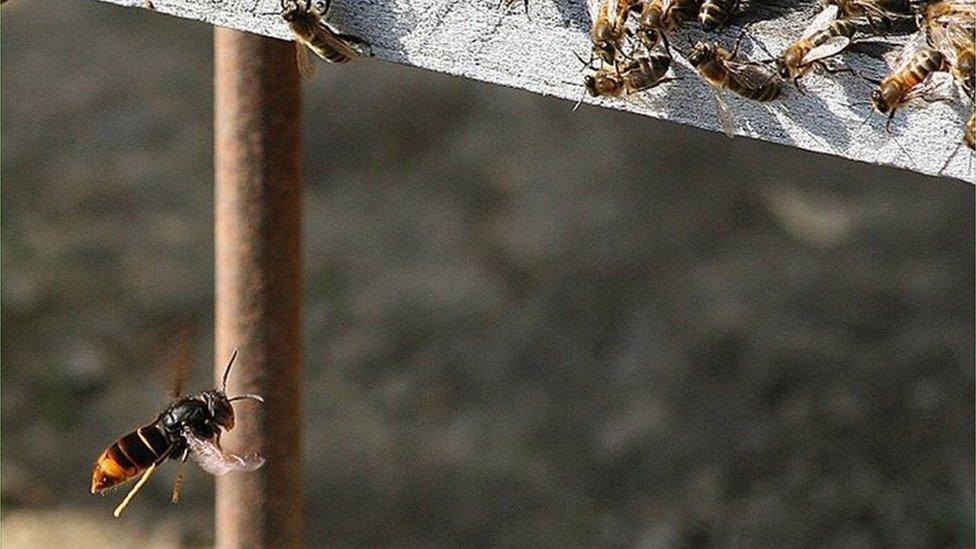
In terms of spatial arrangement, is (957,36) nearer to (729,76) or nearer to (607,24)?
(729,76)

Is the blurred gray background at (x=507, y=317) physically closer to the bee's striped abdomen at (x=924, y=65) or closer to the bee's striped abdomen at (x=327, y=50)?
the bee's striped abdomen at (x=327, y=50)

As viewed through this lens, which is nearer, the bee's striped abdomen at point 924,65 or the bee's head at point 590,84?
the bee's striped abdomen at point 924,65

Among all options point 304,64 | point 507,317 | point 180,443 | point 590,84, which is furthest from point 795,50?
point 507,317

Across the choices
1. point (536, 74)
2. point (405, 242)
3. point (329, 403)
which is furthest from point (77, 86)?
point (536, 74)

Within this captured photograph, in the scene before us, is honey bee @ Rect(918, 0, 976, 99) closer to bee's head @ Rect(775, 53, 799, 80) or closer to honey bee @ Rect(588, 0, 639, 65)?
bee's head @ Rect(775, 53, 799, 80)

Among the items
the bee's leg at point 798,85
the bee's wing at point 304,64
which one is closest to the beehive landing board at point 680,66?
the bee's leg at point 798,85

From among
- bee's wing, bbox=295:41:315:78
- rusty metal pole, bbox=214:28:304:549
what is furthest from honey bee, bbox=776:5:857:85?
rusty metal pole, bbox=214:28:304:549
